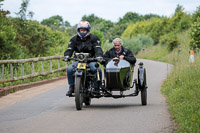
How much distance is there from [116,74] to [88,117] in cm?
180

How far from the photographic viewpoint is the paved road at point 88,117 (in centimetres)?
820

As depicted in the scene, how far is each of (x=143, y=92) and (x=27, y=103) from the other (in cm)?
346

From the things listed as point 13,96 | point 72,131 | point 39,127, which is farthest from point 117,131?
point 13,96

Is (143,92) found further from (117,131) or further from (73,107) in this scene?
(117,131)

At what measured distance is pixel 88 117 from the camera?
9602 mm

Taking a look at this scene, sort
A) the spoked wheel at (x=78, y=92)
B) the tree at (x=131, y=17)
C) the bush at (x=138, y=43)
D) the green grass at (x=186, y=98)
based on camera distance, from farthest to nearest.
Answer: the tree at (x=131, y=17), the bush at (x=138, y=43), the spoked wheel at (x=78, y=92), the green grass at (x=186, y=98)

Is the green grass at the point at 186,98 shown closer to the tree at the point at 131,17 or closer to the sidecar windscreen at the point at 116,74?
the sidecar windscreen at the point at 116,74

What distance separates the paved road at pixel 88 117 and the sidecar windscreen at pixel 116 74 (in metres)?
0.55

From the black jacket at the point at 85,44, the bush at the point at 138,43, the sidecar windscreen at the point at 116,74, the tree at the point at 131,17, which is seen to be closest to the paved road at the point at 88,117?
the sidecar windscreen at the point at 116,74

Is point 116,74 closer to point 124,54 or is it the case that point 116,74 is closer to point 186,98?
point 124,54

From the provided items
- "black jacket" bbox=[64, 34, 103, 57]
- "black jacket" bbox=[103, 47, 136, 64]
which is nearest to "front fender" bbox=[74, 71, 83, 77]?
"black jacket" bbox=[64, 34, 103, 57]

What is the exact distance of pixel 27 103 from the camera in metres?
13.2

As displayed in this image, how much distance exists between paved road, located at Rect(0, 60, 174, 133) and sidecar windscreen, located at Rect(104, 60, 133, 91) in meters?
0.55

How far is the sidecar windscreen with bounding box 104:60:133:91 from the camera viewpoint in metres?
11.1
